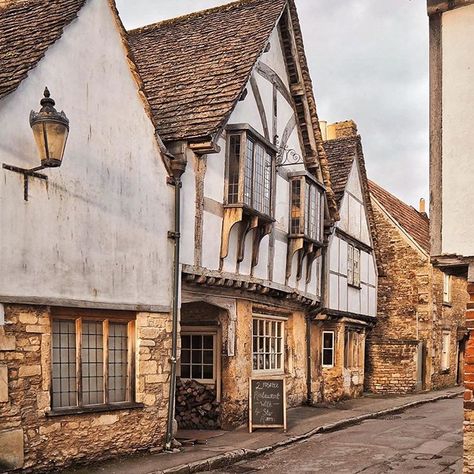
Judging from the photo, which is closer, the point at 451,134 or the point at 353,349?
the point at 451,134

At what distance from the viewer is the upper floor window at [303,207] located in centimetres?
1659

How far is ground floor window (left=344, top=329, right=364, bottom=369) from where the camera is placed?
21609 mm

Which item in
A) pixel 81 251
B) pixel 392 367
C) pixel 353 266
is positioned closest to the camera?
pixel 81 251

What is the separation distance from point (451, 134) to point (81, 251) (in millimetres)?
5176

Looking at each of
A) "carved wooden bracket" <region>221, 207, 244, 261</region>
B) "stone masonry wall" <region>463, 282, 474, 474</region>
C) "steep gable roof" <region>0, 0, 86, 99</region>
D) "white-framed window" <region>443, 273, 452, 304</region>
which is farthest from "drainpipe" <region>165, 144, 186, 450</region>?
"white-framed window" <region>443, 273, 452, 304</region>

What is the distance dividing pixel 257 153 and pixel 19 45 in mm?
5196

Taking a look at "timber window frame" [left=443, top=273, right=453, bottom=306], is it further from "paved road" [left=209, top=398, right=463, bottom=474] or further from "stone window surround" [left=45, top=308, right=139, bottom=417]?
"stone window surround" [left=45, top=308, right=139, bottom=417]

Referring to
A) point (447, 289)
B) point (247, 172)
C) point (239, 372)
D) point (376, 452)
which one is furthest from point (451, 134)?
point (447, 289)

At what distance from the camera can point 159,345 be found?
1151cm

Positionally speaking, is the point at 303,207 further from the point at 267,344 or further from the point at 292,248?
the point at 267,344

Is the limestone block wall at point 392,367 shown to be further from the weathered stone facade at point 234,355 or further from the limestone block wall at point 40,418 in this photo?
the limestone block wall at point 40,418

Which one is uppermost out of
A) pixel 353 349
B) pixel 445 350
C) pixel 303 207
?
pixel 303 207

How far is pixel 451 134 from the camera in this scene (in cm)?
730

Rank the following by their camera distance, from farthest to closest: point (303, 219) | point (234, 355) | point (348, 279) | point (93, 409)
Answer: point (348, 279) < point (303, 219) < point (234, 355) < point (93, 409)
